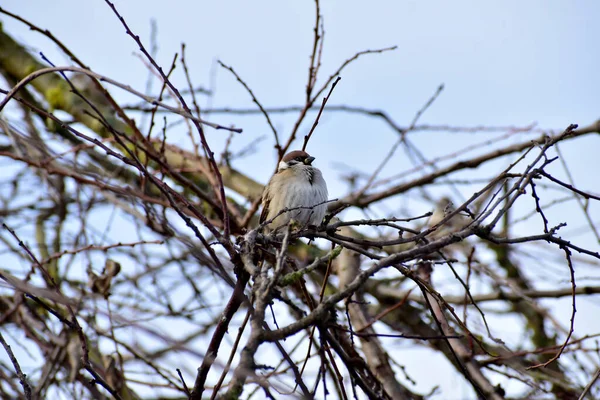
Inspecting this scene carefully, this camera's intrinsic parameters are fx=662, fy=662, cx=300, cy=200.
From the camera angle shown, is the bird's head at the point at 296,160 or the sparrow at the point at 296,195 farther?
the bird's head at the point at 296,160

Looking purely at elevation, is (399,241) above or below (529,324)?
below

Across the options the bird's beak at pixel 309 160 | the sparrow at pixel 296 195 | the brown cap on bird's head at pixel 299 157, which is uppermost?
the brown cap on bird's head at pixel 299 157

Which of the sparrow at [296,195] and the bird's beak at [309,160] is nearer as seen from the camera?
the sparrow at [296,195]

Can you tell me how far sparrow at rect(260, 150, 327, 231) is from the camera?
425 cm

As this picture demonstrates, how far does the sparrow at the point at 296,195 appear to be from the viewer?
4.25 m

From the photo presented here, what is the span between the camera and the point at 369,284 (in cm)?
520

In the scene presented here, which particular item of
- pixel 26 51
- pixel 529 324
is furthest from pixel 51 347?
pixel 529 324

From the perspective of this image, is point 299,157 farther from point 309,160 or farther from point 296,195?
point 296,195

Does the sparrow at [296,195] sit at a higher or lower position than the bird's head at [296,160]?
lower

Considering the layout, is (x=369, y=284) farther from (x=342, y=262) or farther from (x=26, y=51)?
(x=26, y=51)

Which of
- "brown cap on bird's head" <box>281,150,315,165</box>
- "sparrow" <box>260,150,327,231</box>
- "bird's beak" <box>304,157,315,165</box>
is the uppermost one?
"brown cap on bird's head" <box>281,150,315,165</box>

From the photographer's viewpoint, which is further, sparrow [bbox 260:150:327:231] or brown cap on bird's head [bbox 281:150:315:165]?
brown cap on bird's head [bbox 281:150:315:165]

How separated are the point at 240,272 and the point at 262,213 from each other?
2.31m

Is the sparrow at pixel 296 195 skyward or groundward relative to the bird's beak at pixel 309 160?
groundward
